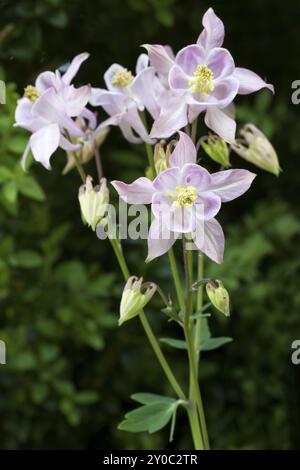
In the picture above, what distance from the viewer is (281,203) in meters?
1.88

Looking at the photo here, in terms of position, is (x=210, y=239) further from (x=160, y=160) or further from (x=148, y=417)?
(x=148, y=417)

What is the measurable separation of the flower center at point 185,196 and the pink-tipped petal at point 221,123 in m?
0.07

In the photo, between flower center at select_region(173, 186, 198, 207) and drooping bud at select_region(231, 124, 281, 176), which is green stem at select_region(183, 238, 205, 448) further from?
drooping bud at select_region(231, 124, 281, 176)

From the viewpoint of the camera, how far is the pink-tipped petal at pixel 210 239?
2.98 ft

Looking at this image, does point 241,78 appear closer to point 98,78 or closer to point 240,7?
point 98,78

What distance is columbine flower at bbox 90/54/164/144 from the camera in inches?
39.7

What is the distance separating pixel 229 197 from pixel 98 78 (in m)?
0.87

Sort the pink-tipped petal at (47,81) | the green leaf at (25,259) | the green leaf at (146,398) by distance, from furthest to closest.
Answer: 1. the green leaf at (25,259)
2. the green leaf at (146,398)
3. the pink-tipped petal at (47,81)

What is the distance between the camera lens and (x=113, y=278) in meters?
1.58

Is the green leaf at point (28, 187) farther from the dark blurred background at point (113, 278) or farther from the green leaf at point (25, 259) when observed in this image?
the green leaf at point (25, 259)

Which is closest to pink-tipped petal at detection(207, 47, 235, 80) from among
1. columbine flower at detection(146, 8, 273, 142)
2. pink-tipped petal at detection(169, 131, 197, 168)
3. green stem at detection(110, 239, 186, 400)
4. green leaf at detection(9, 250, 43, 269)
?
columbine flower at detection(146, 8, 273, 142)

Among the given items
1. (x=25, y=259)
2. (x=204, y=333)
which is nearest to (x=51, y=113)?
(x=204, y=333)

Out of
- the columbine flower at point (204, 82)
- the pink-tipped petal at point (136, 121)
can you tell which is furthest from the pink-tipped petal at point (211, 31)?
the pink-tipped petal at point (136, 121)
